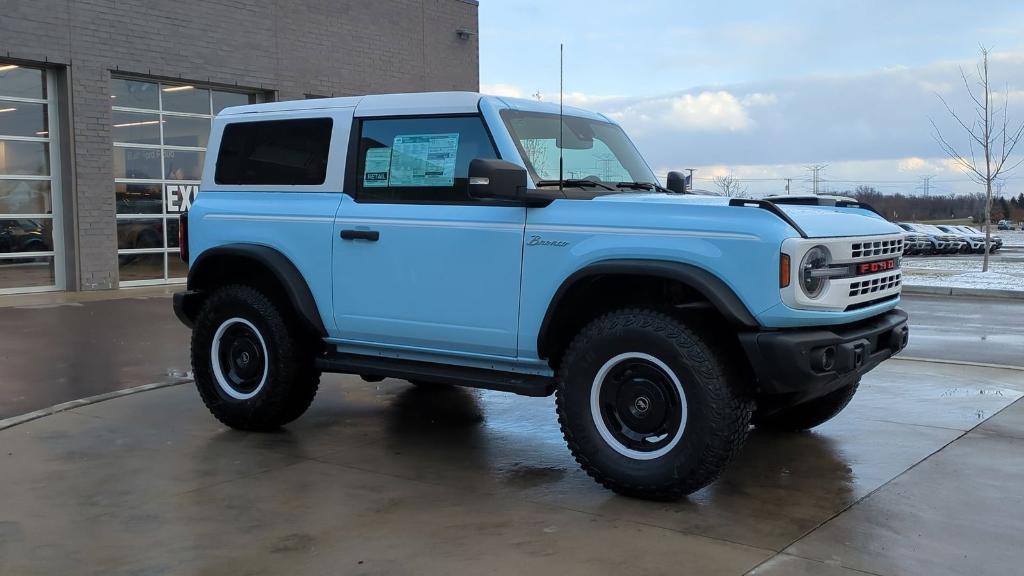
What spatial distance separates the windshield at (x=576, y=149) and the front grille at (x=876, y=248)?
1.43m

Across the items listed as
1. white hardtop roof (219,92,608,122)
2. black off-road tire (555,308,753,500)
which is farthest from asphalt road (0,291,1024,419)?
black off-road tire (555,308,753,500)

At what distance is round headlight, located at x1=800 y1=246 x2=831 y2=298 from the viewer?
14.8ft

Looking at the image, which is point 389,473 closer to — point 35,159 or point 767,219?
point 767,219

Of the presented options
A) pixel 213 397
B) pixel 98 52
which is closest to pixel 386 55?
pixel 98 52

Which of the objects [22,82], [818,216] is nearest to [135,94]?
[22,82]

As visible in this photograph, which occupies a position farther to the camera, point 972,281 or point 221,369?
point 972,281

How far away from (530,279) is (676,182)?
6.99 feet

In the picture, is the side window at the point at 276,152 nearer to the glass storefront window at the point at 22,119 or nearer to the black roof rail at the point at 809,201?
the black roof rail at the point at 809,201

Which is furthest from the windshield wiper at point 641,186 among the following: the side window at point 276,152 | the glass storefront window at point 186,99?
the glass storefront window at point 186,99

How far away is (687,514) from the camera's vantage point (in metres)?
4.62

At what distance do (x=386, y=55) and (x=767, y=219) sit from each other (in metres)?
20.5

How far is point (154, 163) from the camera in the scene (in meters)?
19.7

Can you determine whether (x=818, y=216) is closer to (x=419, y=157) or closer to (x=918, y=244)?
(x=419, y=157)

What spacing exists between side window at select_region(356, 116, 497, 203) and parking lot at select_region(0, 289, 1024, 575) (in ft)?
5.28
